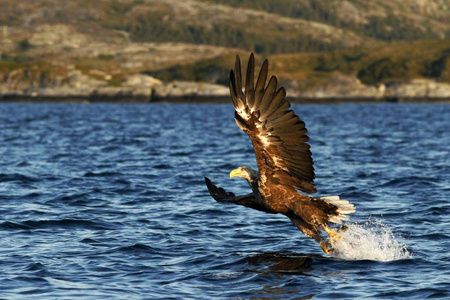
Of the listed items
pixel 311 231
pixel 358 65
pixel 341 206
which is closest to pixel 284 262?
pixel 311 231

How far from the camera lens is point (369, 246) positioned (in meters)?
11.8

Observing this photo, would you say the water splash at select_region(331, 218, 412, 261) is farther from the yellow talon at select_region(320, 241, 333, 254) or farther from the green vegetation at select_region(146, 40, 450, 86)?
the green vegetation at select_region(146, 40, 450, 86)

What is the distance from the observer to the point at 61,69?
430 ft

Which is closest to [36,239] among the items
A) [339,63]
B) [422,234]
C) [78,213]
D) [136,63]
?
[78,213]

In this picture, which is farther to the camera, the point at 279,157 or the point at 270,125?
the point at 279,157

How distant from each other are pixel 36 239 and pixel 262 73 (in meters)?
5.17

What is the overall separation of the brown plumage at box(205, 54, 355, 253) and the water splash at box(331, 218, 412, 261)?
0.23 m

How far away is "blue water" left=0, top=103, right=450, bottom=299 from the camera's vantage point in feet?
31.8

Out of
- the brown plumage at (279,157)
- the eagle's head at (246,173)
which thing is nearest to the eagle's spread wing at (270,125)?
the brown plumage at (279,157)

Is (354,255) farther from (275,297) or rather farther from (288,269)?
(275,297)

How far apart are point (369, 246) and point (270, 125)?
9.07ft

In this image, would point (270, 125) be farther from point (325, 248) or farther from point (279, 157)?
point (325, 248)

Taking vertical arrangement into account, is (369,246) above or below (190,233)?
above

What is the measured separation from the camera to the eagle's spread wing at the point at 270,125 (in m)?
10.7
